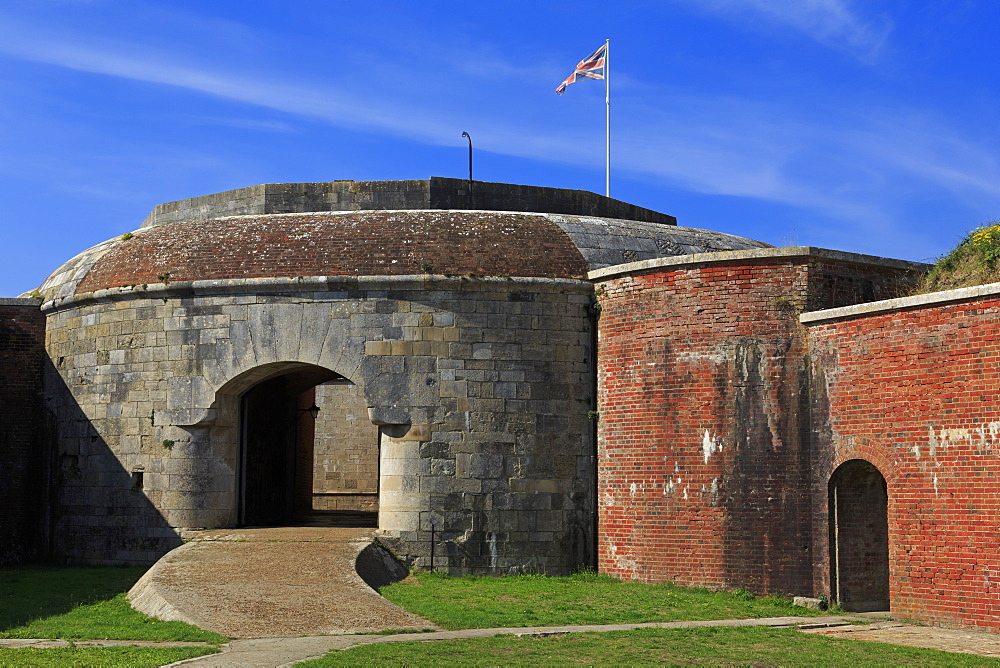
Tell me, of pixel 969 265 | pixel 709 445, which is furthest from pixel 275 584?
pixel 969 265

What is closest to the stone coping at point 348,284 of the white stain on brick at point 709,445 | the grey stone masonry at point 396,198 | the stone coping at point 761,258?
the stone coping at point 761,258

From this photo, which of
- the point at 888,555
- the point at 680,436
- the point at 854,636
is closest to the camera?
the point at 854,636

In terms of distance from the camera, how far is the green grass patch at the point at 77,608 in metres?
10.8

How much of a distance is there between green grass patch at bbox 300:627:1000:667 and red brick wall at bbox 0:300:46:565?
9.93 m

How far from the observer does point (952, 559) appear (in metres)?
12.2

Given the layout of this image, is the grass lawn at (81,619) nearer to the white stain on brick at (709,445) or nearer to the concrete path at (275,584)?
the concrete path at (275,584)

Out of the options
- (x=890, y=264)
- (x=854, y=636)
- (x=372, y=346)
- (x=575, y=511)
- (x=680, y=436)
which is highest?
(x=890, y=264)

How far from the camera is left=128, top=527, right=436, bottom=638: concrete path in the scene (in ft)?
37.0

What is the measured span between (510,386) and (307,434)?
14253 mm

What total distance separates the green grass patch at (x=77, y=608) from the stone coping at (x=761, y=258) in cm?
745

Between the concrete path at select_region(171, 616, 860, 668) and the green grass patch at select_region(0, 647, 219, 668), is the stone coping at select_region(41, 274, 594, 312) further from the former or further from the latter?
the green grass patch at select_region(0, 647, 219, 668)

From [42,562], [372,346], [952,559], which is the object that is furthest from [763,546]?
[42,562]

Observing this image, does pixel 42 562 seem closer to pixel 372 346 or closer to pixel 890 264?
pixel 372 346

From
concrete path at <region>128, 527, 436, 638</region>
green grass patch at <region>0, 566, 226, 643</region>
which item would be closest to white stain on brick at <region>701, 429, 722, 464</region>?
concrete path at <region>128, 527, 436, 638</region>
